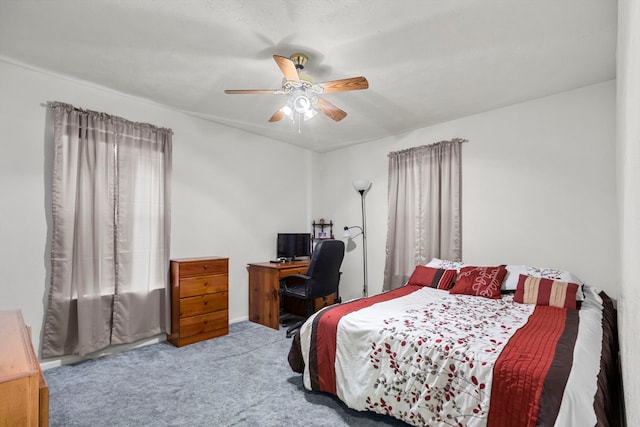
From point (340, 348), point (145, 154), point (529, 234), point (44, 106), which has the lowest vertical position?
point (340, 348)

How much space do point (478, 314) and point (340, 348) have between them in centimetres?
104

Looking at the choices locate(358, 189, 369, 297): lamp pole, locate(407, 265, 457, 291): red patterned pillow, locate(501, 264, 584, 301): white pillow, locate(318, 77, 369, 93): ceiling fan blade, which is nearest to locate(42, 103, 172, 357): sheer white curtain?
locate(318, 77, 369, 93): ceiling fan blade

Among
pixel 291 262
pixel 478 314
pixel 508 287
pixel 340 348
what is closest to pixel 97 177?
pixel 291 262

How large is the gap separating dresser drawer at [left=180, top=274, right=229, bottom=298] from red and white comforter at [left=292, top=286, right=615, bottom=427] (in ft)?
4.90

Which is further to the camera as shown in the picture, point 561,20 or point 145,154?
point 145,154

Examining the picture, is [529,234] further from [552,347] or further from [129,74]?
[129,74]

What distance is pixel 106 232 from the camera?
9.39 feet

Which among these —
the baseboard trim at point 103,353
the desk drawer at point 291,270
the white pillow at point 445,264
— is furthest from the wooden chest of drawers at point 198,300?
the white pillow at point 445,264

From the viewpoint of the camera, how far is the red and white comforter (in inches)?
53.2

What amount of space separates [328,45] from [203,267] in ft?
8.10

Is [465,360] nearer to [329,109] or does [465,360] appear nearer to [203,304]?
[329,109]

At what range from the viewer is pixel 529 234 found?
3109mm

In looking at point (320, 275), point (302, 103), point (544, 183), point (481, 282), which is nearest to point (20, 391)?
point (302, 103)

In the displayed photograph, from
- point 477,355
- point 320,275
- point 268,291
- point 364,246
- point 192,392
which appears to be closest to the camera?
point 477,355
